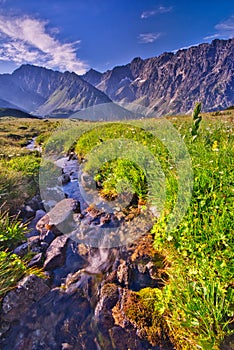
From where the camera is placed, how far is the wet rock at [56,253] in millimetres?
5313

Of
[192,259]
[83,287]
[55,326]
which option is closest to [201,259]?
[192,259]

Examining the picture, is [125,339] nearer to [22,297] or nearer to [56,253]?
[22,297]

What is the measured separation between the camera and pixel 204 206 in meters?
4.45

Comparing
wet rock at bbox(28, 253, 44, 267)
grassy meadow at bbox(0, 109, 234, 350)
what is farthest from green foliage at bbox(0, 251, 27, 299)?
wet rock at bbox(28, 253, 44, 267)

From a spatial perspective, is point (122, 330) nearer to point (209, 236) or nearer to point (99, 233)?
point (209, 236)

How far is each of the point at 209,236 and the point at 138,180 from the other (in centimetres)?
312

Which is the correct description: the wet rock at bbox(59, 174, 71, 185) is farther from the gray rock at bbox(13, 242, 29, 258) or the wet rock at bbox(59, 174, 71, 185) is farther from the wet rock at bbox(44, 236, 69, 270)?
the gray rock at bbox(13, 242, 29, 258)

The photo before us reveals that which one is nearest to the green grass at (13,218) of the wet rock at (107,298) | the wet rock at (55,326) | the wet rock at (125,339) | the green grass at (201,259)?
the wet rock at (55,326)

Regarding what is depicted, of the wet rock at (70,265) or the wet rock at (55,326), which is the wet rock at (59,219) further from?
the wet rock at (55,326)

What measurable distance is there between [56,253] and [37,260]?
1.44ft

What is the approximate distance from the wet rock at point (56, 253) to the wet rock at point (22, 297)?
24.9 inches

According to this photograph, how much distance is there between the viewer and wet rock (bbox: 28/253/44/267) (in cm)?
525

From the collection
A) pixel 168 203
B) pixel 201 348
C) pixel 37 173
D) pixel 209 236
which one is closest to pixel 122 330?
pixel 201 348

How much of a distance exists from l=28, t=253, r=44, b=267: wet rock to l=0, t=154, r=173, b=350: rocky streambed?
0.05 ft
